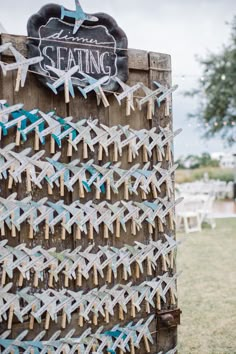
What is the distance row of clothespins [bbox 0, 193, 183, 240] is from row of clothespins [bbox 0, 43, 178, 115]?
480mm

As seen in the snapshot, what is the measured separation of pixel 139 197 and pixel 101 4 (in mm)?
6588

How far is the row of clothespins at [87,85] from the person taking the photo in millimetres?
1636

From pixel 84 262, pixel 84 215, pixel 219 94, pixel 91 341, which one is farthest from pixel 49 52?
pixel 219 94

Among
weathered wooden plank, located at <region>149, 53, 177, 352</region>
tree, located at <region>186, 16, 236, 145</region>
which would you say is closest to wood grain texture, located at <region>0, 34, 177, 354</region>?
weathered wooden plank, located at <region>149, 53, 177, 352</region>

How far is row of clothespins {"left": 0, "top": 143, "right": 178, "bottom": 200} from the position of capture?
165 centimetres

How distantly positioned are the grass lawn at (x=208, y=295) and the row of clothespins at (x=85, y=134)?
1676 millimetres

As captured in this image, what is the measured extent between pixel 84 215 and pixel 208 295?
2.65 meters

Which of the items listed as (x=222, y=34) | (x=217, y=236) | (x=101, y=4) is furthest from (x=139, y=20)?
(x=217, y=236)

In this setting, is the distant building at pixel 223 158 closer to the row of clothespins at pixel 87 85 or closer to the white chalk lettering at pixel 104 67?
the row of clothespins at pixel 87 85

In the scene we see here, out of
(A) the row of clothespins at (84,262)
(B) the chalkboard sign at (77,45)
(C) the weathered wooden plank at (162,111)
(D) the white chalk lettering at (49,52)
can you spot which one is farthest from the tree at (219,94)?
(D) the white chalk lettering at (49,52)

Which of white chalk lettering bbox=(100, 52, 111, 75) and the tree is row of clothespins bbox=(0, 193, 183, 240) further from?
the tree

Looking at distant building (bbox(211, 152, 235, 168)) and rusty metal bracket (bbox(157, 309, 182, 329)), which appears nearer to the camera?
rusty metal bracket (bbox(157, 309, 182, 329))

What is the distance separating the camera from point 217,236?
7070 millimetres

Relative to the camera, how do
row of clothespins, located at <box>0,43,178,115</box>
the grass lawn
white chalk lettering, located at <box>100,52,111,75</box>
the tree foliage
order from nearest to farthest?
row of clothespins, located at <box>0,43,178,115</box>, white chalk lettering, located at <box>100,52,111,75</box>, the grass lawn, the tree foliage
